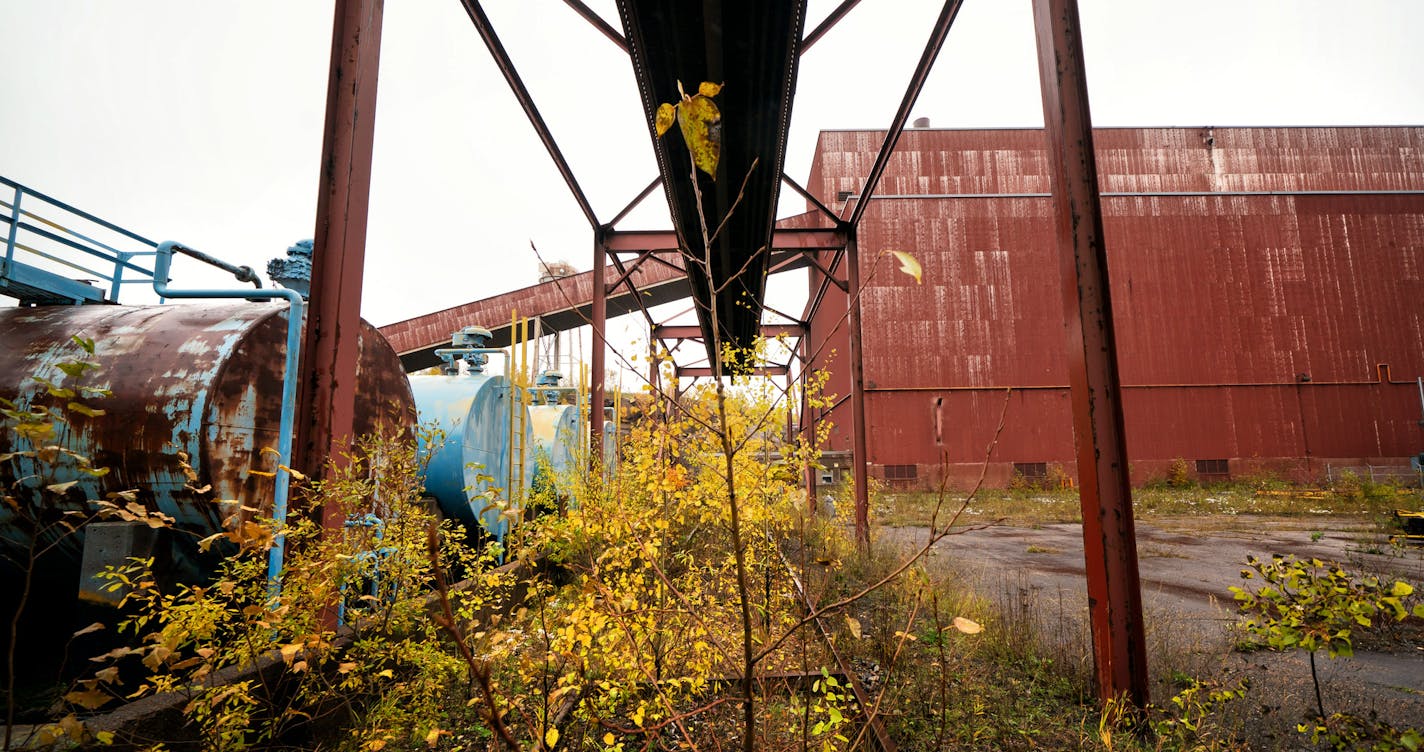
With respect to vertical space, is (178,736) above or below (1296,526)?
above

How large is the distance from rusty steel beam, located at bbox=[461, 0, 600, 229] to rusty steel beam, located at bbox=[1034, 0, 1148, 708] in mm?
3765

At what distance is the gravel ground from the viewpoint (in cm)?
361

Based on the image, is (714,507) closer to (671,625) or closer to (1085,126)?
(671,625)

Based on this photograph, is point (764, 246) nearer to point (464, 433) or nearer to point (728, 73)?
point (728, 73)

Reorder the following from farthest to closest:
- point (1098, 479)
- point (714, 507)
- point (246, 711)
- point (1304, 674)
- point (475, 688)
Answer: point (714, 507)
point (1304, 674)
point (475, 688)
point (1098, 479)
point (246, 711)

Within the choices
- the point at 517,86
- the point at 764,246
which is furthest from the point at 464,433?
the point at 764,246

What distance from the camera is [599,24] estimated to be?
469 cm

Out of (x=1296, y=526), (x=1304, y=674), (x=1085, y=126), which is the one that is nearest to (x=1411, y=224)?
(x=1296, y=526)

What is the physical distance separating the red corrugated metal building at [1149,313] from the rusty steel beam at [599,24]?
45.2ft

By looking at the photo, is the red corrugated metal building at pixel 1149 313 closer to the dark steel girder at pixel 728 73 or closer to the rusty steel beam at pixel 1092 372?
the dark steel girder at pixel 728 73

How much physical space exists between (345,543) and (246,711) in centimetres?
69

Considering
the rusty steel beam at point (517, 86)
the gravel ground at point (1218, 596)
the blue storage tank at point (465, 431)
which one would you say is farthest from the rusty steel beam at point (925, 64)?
the blue storage tank at point (465, 431)

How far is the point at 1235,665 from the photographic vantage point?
4.28 metres

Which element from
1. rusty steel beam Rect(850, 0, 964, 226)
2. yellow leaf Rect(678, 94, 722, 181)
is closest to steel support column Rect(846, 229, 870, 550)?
rusty steel beam Rect(850, 0, 964, 226)
